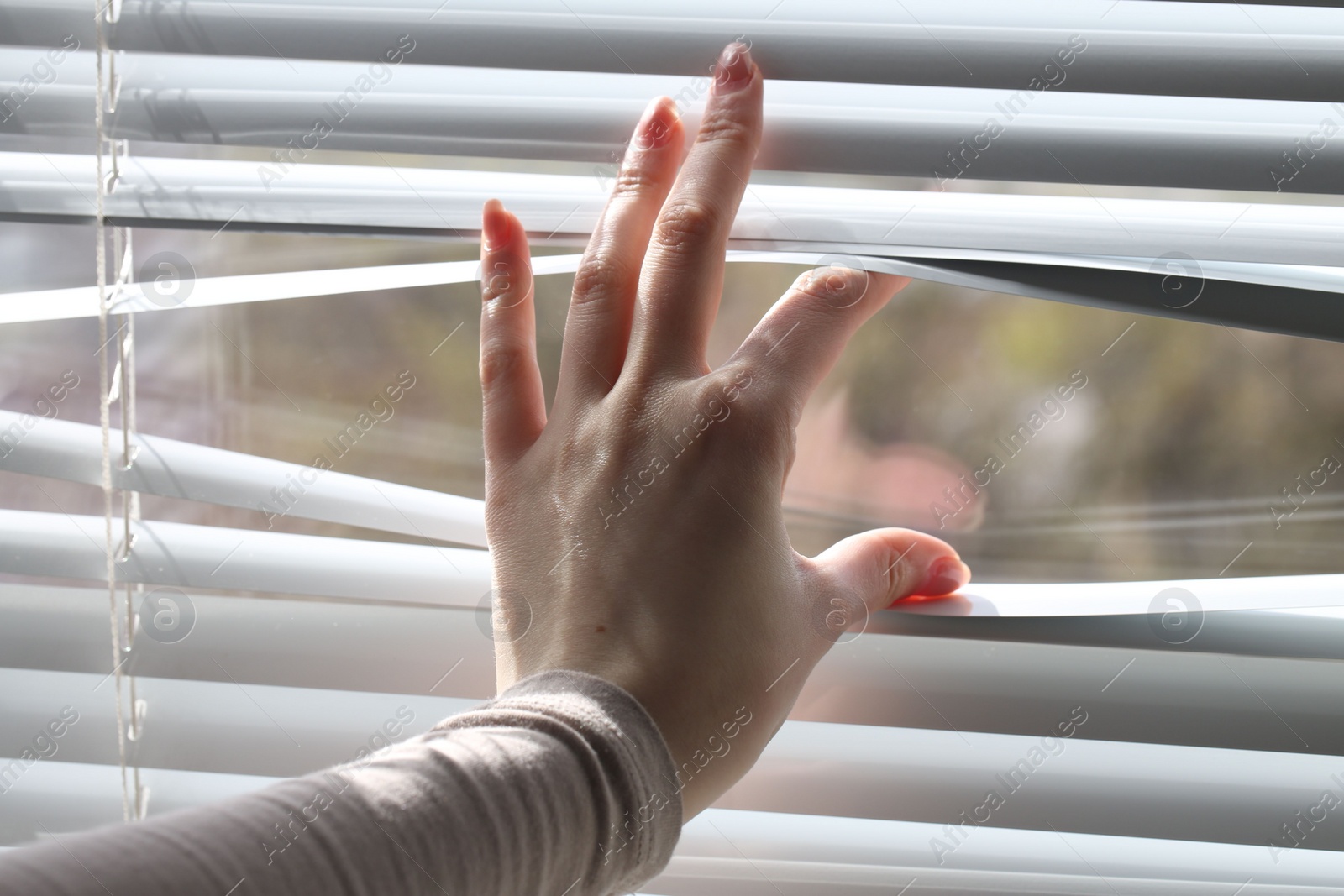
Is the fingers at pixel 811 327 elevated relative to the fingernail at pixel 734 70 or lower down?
lower down

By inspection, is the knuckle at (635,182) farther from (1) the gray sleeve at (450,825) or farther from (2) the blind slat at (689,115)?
(1) the gray sleeve at (450,825)

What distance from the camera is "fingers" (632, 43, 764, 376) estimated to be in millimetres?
729

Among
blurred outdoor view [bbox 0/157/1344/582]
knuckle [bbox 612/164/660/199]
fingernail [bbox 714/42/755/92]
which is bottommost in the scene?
blurred outdoor view [bbox 0/157/1344/582]

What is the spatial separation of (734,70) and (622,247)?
18 cm

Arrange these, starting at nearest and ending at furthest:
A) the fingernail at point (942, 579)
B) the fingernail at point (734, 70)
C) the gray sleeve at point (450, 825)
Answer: the gray sleeve at point (450, 825) → the fingernail at point (734, 70) → the fingernail at point (942, 579)

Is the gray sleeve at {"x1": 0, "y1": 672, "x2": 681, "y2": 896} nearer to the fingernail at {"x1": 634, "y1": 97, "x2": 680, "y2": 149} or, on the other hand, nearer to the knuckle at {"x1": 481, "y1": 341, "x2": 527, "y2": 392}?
the knuckle at {"x1": 481, "y1": 341, "x2": 527, "y2": 392}

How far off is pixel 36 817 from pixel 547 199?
0.88 m

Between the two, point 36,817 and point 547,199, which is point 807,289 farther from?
point 36,817

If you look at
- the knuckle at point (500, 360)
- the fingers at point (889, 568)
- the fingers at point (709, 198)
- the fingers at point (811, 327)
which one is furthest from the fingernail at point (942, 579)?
the knuckle at point (500, 360)

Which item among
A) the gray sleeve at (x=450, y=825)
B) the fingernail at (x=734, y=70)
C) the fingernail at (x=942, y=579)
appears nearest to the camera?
the gray sleeve at (x=450, y=825)

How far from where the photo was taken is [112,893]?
0.52 meters

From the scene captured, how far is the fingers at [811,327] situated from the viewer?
30.7 inches

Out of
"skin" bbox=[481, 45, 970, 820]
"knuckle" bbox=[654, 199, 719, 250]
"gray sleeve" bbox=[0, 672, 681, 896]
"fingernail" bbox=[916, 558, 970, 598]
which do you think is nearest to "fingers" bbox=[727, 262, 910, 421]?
"skin" bbox=[481, 45, 970, 820]

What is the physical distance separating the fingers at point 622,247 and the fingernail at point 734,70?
53 mm
